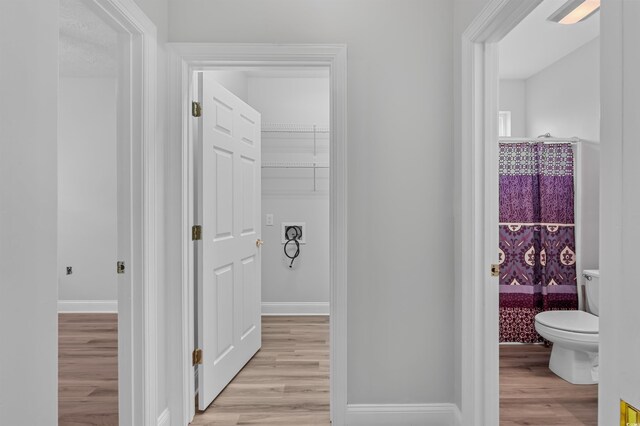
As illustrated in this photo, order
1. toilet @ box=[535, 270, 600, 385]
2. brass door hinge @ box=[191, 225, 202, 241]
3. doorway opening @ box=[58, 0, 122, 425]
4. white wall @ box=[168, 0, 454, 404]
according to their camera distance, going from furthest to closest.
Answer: doorway opening @ box=[58, 0, 122, 425] < toilet @ box=[535, 270, 600, 385] < brass door hinge @ box=[191, 225, 202, 241] < white wall @ box=[168, 0, 454, 404]

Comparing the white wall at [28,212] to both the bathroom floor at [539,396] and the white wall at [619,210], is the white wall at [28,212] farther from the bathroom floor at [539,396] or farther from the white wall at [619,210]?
the bathroom floor at [539,396]

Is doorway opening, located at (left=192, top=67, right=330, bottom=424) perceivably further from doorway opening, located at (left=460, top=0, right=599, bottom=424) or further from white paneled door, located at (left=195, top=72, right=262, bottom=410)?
doorway opening, located at (left=460, top=0, right=599, bottom=424)

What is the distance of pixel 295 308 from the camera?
4184 mm

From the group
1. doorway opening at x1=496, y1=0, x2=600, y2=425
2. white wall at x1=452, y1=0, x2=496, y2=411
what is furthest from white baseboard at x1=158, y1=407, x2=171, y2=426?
doorway opening at x1=496, y1=0, x2=600, y2=425

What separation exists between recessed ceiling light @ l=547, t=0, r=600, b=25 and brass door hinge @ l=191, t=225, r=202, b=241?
2.48 m

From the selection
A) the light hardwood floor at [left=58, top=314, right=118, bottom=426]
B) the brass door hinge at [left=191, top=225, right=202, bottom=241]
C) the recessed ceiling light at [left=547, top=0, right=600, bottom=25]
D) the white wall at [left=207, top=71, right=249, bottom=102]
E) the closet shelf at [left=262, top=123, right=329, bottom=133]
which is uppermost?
the recessed ceiling light at [left=547, top=0, right=600, bottom=25]

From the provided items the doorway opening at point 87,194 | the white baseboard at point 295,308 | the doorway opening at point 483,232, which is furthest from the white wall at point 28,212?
the doorway opening at point 87,194

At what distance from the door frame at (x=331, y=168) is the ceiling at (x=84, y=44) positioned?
0.89 meters

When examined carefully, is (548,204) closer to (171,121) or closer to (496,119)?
(496,119)

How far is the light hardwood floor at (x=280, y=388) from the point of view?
2215 mm

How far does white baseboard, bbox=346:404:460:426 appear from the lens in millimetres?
2102

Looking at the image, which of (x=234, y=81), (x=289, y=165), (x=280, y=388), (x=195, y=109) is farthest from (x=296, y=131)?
(x=280, y=388)

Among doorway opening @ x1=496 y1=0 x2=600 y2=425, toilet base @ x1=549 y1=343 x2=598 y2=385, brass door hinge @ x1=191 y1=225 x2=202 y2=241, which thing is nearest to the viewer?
brass door hinge @ x1=191 y1=225 x2=202 y2=241

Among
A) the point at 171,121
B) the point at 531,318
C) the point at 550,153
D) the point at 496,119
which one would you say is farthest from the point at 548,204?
the point at 171,121
